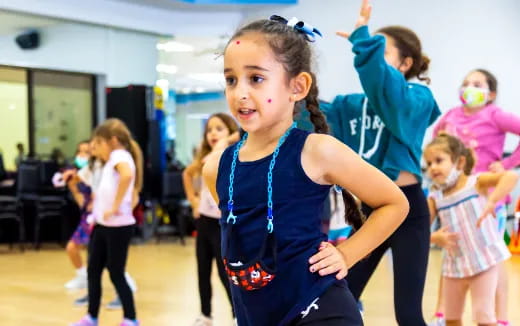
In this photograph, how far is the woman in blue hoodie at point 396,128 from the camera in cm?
232

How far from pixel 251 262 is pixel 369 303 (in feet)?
11.7

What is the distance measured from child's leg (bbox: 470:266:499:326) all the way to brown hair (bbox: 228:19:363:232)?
1.61 m

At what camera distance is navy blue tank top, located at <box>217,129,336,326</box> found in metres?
1.52

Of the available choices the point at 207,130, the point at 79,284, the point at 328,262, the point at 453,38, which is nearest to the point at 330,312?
the point at 328,262

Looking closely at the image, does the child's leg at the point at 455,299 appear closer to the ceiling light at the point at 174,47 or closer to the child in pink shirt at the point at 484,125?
the child in pink shirt at the point at 484,125

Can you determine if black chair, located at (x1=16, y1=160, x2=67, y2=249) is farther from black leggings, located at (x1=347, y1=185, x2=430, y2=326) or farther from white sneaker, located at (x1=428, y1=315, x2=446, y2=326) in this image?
black leggings, located at (x1=347, y1=185, x2=430, y2=326)

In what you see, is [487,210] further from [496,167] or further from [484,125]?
[484,125]

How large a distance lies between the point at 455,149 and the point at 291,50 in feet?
6.05

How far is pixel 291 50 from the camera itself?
160cm

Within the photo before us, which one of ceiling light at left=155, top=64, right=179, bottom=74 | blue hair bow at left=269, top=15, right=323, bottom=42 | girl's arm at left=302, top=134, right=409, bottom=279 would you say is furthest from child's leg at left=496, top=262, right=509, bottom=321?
ceiling light at left=155, top=64, right=179, bottom=74

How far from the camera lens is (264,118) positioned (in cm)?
154

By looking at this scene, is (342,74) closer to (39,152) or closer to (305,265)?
(39,152)

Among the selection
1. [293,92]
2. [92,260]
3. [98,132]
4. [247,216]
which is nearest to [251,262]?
[247,216]

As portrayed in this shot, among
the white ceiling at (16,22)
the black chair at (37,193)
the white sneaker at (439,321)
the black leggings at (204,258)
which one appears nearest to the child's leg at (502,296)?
the white sneaker at (439,321)
